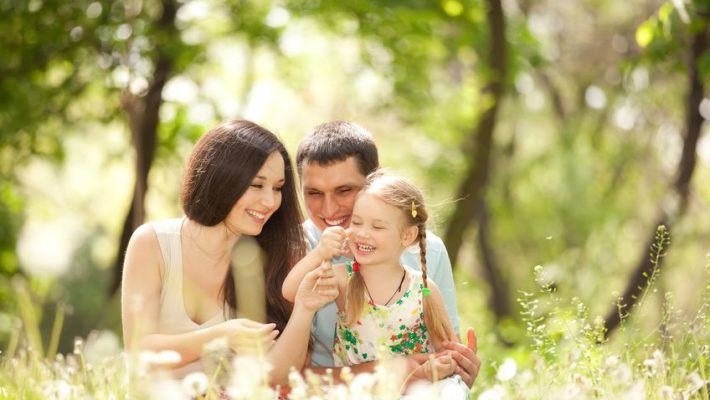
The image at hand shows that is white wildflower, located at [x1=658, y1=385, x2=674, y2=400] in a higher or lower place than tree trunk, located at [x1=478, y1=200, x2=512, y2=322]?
higher

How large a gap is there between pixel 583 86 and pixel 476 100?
29.4ft

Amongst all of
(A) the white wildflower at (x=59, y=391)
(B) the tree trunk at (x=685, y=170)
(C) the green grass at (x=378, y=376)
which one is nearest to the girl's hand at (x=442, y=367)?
(C) the green grass at (x=378, y=376)

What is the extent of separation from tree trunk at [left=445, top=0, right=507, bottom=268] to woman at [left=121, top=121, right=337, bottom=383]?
3961 millimetres

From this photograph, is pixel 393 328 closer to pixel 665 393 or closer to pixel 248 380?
pixel 665 393

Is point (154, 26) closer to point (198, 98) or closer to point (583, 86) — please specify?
point (198, 98)

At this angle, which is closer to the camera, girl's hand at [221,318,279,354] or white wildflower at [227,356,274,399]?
white wildflower at [227,356,274,399]

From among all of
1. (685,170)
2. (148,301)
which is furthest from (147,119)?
(148,301)

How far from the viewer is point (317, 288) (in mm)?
3445

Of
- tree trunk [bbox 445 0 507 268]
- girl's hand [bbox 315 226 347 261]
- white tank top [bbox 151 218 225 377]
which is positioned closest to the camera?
girl's hand [bbox 315 226 347 261]

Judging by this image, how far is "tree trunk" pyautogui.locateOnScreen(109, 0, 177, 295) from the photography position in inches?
307

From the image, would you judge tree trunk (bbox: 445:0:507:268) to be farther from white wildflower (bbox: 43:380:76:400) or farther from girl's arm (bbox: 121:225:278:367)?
white wildflower (bbox: 43:380:76:400)

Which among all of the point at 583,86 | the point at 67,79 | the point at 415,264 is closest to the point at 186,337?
the point at 415,264

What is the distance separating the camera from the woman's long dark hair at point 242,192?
3.64 m

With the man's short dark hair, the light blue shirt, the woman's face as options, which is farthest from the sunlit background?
the woman's face
